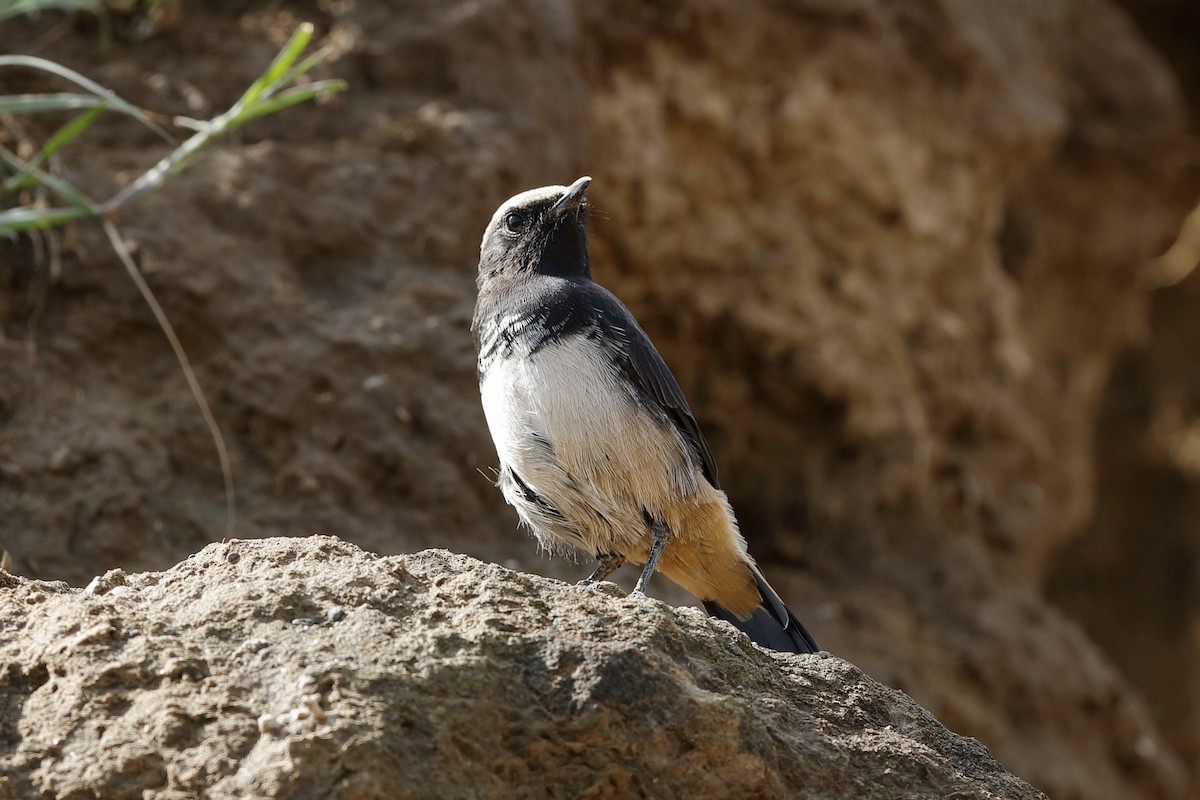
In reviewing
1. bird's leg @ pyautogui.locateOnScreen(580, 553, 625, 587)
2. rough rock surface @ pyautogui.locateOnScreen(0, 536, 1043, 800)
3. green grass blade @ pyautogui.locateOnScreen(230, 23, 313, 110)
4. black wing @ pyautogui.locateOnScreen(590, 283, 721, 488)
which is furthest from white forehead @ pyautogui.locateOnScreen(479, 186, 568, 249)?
rough rock surface @ pyautogui.locateOnScreen(0, 536, 1043, 800)

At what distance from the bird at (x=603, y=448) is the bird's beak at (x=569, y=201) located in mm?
13

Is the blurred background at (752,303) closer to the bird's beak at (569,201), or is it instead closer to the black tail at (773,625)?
the bird's beak at (569,201)

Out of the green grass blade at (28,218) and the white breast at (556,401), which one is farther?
the green grass blade at (28,218)

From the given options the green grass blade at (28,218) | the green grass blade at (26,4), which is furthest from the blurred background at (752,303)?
the green grass blade at (26,4)

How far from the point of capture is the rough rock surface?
107 inches

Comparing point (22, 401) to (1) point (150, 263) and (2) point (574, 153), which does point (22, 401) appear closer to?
(1) point (150, 263)

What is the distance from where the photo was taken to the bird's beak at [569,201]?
5250mm

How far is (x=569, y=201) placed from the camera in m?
5.30

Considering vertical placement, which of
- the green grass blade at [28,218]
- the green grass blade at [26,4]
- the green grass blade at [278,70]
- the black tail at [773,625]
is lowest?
the black tail at [773,625]

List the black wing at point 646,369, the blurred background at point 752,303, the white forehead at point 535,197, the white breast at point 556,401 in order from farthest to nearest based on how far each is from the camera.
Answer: the blurred background at point 752,303 → the white forehead at point 535,197 → the black wing at point 646,369 → the white breast at point 556,401

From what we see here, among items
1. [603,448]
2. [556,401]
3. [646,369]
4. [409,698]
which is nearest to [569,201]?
[646,369]

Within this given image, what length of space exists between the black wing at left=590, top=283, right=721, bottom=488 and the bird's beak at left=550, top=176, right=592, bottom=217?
0.37 metres

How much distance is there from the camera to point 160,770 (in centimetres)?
271

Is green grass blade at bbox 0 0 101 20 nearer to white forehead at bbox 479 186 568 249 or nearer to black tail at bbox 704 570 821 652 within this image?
white forehead at bbox 479 186 568 249
